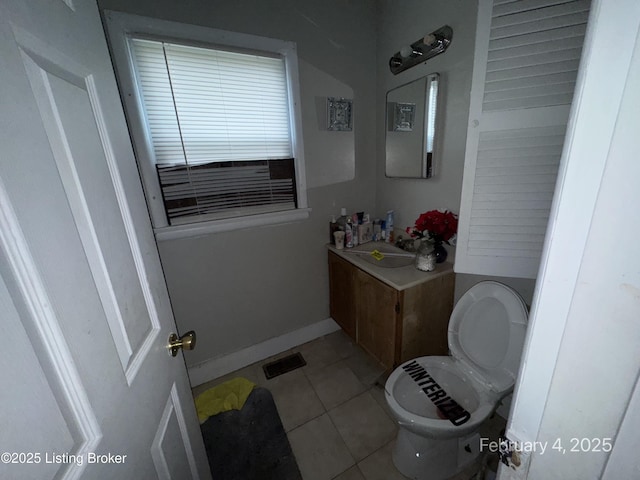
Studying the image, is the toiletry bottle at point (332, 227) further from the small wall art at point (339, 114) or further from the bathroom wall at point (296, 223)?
the small wall art at point (339, 114)

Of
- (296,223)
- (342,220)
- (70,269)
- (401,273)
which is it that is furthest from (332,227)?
(70,269)

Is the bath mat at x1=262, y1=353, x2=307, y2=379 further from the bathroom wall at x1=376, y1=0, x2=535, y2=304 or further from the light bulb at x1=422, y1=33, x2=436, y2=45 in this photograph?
the light bulb at x1=422, y1=33, x2=436, y2=45

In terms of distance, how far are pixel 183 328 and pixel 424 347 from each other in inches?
58.3

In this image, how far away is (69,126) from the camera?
0.40 meters

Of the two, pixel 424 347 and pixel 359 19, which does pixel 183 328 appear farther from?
pixel 359 19

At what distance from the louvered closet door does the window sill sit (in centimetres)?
102

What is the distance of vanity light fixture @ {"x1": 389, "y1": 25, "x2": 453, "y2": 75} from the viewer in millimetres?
1249

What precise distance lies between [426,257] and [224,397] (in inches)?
59.8

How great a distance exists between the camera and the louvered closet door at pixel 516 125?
745 mm

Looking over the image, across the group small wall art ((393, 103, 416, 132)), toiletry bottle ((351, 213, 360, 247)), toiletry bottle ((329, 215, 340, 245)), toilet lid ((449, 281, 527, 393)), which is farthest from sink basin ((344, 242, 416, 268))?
small wall art ((393, 103, 416, 132))

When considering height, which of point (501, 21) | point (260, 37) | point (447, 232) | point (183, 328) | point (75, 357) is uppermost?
point (260, 37)

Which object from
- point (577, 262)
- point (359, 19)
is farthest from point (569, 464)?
point (359, 19)

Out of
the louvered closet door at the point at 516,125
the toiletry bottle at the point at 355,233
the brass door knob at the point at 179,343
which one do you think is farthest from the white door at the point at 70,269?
the toiletry bottle at the point at 355,233

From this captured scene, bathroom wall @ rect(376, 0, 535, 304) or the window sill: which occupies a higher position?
bathroom wall @ rect(376, 0, 535, 304)
